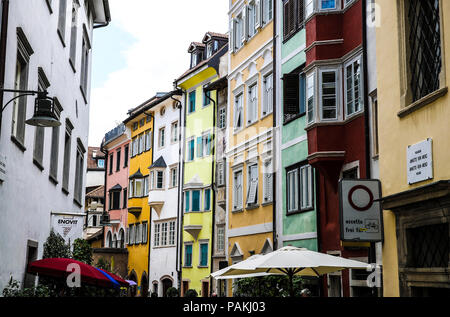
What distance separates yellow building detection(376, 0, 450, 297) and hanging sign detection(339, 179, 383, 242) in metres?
0.41

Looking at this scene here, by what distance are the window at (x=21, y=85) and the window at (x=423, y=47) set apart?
7017 millimetres

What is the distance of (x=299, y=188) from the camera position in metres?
23.6

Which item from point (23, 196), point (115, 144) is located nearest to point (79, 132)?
point (23, 196)

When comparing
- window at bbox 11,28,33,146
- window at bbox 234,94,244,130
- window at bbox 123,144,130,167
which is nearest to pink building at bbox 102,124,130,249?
window at bbox 123,144,130,167

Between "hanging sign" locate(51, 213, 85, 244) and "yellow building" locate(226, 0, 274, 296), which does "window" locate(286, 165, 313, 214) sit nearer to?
"yellow building" locate(226, 0, 274, 296)

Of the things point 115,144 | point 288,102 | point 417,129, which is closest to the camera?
point 417,129

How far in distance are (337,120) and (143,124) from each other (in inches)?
1354

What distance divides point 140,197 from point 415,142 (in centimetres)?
4133

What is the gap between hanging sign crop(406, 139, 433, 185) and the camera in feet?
40.0

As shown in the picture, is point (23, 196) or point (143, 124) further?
point (143, 124)

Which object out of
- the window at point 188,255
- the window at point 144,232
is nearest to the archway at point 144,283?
the window at point 144,232

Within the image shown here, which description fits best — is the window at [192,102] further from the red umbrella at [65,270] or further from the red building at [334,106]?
the red umbrella at [65,270]
